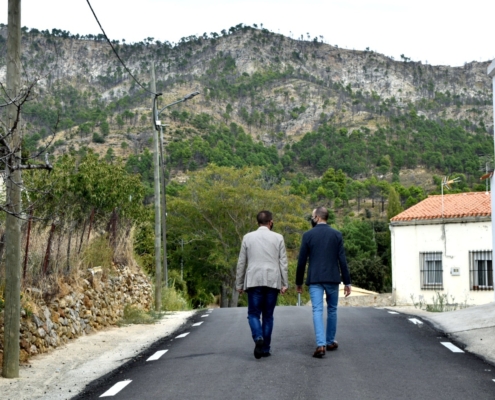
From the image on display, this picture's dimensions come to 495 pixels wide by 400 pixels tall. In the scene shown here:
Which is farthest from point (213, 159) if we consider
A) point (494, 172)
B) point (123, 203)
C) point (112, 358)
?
point (112, 358)

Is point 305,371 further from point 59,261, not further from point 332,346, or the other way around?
point 59,261

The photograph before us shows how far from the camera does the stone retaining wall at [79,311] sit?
11.5 m

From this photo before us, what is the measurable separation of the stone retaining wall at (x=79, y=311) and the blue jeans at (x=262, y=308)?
355 centimetres

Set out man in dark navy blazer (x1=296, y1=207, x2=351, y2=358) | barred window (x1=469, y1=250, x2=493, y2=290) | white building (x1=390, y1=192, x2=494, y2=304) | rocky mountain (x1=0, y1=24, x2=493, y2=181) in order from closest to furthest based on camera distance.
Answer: man in dark navy blazer (x1=296, y1=207, x2=351, y2=358), barred window (x1=469, y1=250, x2=493, y2=290), white building (x1=390, y1=192, x2=494, y2=304), rocky mountain (x1=0, y1=24, x2=493, y2=181)

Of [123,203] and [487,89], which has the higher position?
[487,89]

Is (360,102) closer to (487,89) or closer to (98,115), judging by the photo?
(487,89)

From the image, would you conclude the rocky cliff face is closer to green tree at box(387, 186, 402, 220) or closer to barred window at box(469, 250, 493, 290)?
green tree at box(387, 186, 402, 220)

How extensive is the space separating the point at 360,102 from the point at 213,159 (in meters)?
74.3

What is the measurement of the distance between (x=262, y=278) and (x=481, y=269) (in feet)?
73.2

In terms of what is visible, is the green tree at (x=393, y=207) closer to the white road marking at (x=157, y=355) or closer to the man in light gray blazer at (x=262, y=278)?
the white road marking at (x=157, y=355)

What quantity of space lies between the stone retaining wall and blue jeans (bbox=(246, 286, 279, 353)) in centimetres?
355

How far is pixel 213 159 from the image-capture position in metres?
99.2

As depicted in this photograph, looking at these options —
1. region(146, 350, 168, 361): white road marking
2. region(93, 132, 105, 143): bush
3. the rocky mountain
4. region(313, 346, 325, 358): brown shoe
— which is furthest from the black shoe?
region(93, 132, 105, 143): bush

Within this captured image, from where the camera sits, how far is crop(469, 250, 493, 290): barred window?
29797mm
